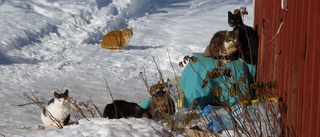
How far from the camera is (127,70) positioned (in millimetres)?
10188

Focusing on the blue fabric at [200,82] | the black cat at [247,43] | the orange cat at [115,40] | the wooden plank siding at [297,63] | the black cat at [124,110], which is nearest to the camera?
the wooden plank siding at [297,63]

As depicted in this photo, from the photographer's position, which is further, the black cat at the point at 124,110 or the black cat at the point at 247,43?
the black cat at the point at 247,43

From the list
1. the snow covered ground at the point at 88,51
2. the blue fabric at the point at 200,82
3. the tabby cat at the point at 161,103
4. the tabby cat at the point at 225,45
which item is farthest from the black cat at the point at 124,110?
the tabby cat at the point at 225,45

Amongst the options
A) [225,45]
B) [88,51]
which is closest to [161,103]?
[225,45]

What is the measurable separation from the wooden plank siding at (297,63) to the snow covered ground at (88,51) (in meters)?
1.16

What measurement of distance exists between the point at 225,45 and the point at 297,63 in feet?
10.4

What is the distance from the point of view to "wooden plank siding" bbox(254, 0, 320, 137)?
4039mm

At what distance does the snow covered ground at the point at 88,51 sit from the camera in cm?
680

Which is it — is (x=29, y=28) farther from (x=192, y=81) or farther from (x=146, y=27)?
(x=192, y=81)

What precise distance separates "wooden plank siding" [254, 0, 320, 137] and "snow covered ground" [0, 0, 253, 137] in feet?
3.80

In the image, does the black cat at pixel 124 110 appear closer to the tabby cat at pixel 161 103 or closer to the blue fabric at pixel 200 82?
the tabby cat at pixel 161 103

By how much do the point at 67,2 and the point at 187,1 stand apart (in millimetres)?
7174

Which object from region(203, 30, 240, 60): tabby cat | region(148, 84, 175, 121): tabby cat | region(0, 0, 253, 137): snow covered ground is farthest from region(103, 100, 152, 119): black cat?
region(203, 30, 240, 60): tabby cat

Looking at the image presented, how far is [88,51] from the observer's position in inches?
468
